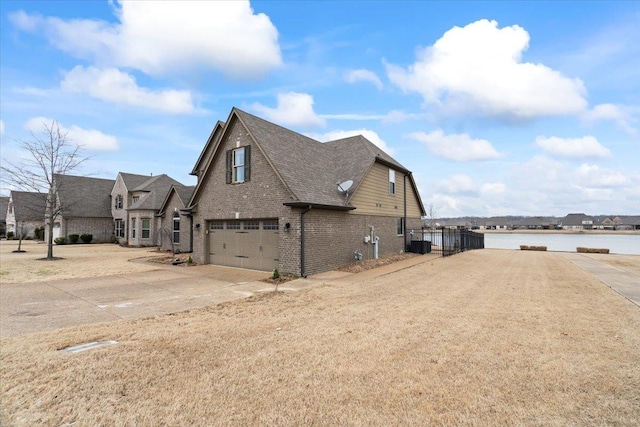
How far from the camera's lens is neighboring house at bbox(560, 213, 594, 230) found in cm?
9275

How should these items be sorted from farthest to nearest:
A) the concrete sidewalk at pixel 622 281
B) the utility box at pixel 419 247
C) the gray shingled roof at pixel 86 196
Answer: the gray shingled roof at pixel 86 196 → the utility box at pixel 419 247 → the concrete sidewalk at pixel 622 281

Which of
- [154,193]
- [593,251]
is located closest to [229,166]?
[154,193]

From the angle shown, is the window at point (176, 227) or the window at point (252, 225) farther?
the window at point (176, 227)

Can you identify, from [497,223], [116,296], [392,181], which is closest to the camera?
[116,296]

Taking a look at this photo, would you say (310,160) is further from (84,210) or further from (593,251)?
(84,210)

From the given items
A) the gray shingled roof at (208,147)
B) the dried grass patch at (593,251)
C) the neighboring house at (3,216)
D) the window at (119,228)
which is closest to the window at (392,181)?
the gray shingled roof at (208,147)

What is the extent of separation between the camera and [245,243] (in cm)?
1499

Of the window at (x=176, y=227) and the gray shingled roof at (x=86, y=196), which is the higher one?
the gray shingled roof at (x=86, y=196)

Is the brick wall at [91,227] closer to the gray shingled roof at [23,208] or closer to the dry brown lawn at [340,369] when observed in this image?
the gray shingled roof at [23,208]

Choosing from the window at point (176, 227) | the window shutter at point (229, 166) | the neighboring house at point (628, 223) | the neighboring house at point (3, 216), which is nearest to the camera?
the window shutter at point (229, 166)

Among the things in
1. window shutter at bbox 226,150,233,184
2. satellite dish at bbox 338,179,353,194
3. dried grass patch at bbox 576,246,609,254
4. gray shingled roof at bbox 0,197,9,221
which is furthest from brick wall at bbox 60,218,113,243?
dried grass patch at bbox 576,246,609,254

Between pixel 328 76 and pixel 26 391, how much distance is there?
1613 cm

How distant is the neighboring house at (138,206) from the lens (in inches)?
1128

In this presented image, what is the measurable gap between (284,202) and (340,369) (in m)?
9.03
